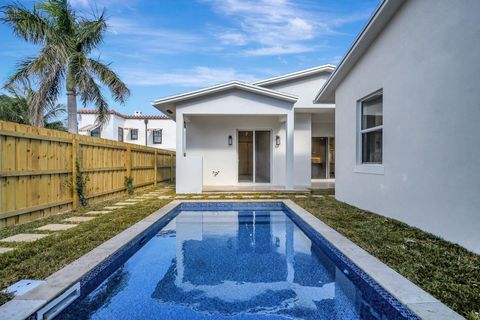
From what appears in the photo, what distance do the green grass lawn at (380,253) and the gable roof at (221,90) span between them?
533 centimetres

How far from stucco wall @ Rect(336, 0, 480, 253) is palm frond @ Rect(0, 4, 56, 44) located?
1118cm

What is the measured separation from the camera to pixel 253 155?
13.3 metres

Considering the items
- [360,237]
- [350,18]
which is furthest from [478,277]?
[350,18]

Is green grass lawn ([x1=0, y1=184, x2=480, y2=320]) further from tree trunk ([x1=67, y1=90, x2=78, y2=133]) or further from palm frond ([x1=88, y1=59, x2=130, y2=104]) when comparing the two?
palm frond ([x1=88, y1=59, x2=130, y2=104])

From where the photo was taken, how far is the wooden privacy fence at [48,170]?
5309mm

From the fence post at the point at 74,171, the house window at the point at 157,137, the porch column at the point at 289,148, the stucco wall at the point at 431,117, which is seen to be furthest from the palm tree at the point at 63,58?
the house window at the point at 157,137

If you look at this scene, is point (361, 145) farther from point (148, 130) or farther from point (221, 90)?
point (148, 130)

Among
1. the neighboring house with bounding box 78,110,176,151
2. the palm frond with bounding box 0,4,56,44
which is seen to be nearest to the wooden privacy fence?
the palm frond with bounding box 0,4,56,44

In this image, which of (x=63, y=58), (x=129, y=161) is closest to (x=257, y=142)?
(x=129, y=161)

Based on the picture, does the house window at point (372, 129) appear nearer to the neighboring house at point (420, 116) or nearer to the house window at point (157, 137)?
the neighboring house at point (420, 116)

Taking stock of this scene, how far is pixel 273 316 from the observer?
8.89ft

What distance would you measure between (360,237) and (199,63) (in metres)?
20.0

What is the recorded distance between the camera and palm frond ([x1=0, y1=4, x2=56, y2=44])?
10.2 metres

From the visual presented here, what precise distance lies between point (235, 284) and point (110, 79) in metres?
11.5
